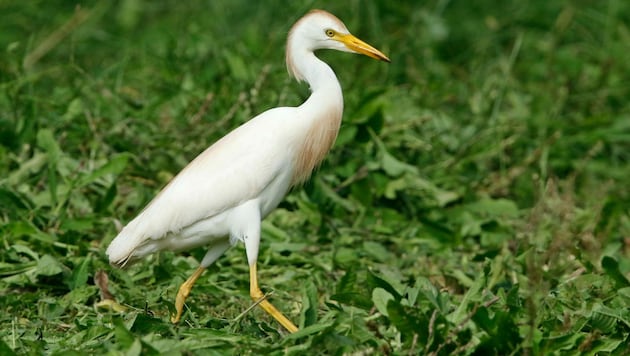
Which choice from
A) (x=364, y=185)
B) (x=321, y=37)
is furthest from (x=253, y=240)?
(x=364, y=185)

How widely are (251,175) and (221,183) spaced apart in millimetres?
122

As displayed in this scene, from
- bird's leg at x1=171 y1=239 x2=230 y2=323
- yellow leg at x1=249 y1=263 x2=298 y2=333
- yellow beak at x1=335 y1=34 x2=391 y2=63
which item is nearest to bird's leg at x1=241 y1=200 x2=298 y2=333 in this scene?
yellow leg at x1=249 y1=263 x2=298 y2=333

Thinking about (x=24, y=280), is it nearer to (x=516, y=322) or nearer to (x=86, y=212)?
(x=86, y=212)

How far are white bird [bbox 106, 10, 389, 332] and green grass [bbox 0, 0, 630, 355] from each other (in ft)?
0.80

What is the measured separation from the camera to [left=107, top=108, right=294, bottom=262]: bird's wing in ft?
12.7

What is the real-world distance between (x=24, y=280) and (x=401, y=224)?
1.81 meters

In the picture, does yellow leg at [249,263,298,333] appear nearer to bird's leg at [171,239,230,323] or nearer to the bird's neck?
bird's leg at [171,239,230,323]

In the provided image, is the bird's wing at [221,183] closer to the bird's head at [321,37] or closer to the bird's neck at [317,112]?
the bird's neck at [317,112]

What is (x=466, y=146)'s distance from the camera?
570 cm

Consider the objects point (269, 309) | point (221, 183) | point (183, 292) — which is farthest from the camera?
point (183, 292)

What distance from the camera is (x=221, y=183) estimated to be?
3.90 meters

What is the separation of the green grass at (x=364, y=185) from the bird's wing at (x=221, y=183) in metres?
0.29

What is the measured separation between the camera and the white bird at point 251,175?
12.7 feet

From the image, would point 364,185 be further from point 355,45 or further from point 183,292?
point 183,292
